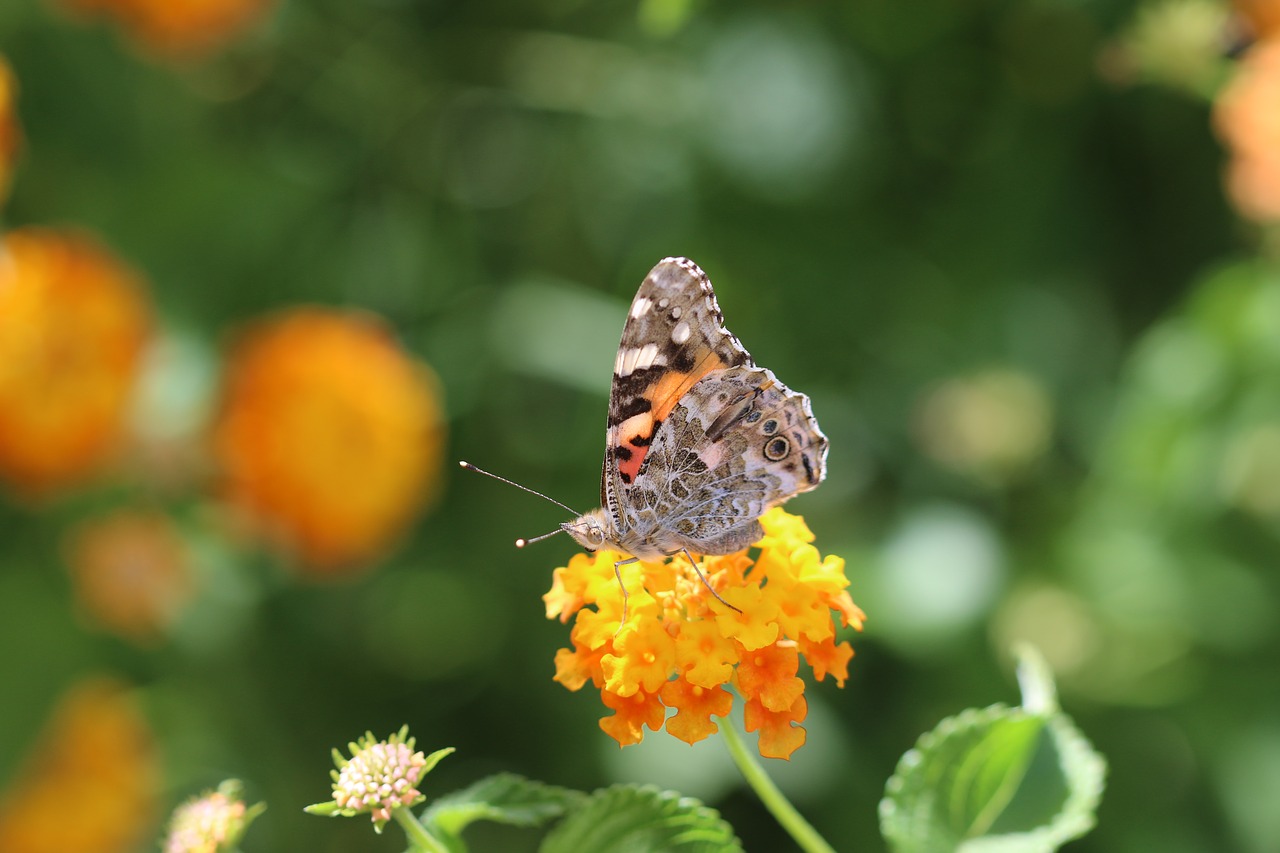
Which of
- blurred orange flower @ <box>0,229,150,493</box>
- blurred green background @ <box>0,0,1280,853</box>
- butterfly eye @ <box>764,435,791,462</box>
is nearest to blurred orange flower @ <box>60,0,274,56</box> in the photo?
blurred green background @ <box>0,0,1280,853</box>

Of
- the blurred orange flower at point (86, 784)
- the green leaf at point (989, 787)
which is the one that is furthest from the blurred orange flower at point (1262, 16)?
the blurred orange flower at point (86, 784)

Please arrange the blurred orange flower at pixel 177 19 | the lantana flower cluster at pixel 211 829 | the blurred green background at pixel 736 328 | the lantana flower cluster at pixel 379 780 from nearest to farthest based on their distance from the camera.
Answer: the lantana flower cluster at pixel 379 780 < the lantana flower cluster at pixel 211 829 < the blurred green background at pixel 736 328 < the blurred orange flower at pixel 177 19

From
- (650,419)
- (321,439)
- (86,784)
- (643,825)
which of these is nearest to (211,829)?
(643,825)

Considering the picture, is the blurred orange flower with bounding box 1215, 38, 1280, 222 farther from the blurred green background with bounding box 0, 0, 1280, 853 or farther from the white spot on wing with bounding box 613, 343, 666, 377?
the white spot on wing with bounding box 613, 343, 666, 377

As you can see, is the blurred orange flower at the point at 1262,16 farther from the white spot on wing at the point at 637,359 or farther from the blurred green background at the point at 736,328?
the white spot on wing at the point at 637,359

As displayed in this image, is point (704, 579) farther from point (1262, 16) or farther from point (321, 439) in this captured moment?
point (1262, 16)
